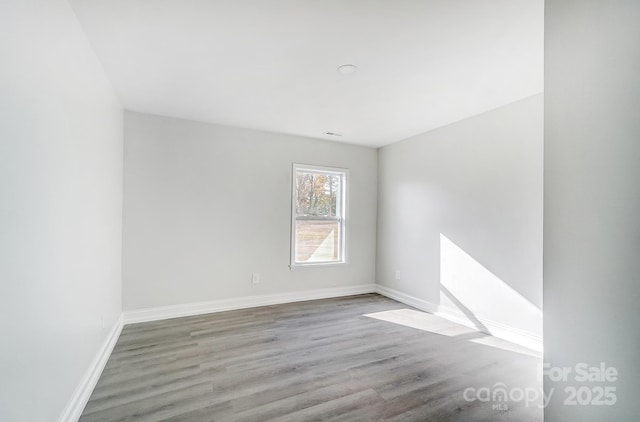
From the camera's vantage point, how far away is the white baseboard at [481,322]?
2.75 meters

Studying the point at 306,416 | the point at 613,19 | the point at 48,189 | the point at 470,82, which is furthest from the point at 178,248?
the point at 613,19

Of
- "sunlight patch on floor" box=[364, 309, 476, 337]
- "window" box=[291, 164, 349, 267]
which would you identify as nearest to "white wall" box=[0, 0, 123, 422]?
"window" box=[291, 164, 349, 267]

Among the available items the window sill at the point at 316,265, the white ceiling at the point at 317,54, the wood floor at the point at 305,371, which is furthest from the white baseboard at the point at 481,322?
the white ceiling at the point at 317,54

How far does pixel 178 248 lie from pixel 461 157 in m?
3.66

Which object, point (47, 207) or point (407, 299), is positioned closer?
point (47, 207)

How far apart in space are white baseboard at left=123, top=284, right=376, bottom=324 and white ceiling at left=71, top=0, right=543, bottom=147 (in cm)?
236

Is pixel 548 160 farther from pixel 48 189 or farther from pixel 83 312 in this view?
pixel 83 312

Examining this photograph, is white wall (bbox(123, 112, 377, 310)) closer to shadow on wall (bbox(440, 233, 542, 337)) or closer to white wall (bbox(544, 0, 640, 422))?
shadow on wall (bbox(440, 233, 542, 337))

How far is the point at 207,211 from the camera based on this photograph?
3.67 m

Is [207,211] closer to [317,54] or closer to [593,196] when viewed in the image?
[317,54]

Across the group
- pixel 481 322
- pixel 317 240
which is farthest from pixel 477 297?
pixel 317 240

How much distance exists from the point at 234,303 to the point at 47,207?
8.87ft

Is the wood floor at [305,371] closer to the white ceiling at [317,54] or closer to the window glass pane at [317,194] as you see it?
the window glass pane at [317,194]

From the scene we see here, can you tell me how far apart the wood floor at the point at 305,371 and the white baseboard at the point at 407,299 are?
295 mm
